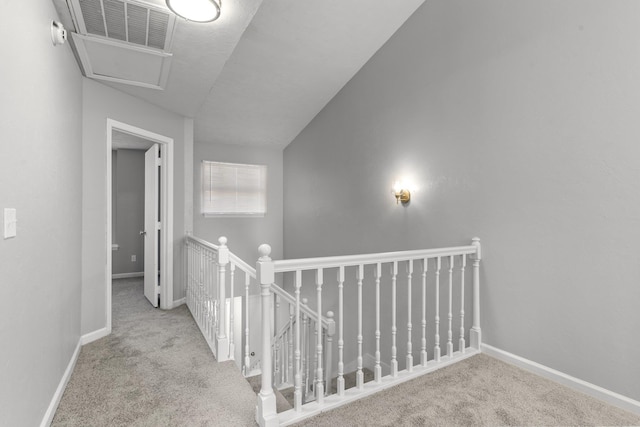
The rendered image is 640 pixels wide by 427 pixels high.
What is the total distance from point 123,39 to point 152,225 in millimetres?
2211

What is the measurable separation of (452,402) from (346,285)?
222cm

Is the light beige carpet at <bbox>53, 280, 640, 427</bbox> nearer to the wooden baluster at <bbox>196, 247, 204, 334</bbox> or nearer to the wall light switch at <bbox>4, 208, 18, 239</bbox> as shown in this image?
the wooden baluster at <bbox>196, 247, 204, 334</bbox>

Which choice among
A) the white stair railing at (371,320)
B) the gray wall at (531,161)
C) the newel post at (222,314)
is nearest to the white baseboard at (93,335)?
the newel post at (222,314)

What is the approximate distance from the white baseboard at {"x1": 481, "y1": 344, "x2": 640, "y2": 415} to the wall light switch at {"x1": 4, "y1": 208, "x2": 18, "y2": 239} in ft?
10.3

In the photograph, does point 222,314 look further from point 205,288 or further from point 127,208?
point 127,208

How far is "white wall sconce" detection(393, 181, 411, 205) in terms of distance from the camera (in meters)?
3.32

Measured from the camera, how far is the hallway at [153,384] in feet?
5.97

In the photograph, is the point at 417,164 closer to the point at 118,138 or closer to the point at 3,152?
the point at 3,152

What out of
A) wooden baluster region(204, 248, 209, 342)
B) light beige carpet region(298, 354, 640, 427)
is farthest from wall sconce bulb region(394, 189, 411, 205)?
wooden baluster region(204, 248, 209, 342)

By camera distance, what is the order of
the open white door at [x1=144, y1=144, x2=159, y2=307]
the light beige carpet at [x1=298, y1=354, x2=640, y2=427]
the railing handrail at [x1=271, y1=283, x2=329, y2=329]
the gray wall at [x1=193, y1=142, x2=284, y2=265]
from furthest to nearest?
the gray wall at [x1=193, y1=142, x2=284, y2=265], the open white door at [x1=144, y1=144, x2=159, y2=307], the railing handrail at [x1=271, y1=283, x2=329, y2=329], the light beige carpet at [x1=298, y1=354, x2=640, y2=427]

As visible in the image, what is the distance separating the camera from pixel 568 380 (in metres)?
2.17

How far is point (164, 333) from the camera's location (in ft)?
9.95

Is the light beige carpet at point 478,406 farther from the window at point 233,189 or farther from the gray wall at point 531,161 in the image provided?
the window at point 233,189

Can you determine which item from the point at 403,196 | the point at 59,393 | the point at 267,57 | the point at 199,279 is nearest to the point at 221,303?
the point at 199,279
